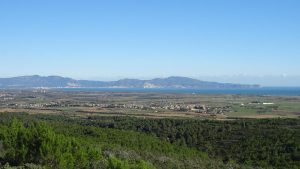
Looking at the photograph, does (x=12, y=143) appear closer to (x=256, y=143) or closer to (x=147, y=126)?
(x=256, y=143)

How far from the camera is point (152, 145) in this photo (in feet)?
221

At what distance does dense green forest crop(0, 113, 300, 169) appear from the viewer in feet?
137

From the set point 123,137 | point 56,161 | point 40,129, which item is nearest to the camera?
point 56,161

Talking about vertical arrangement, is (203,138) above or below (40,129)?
below

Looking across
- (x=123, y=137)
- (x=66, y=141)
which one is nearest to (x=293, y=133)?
(x=123, y=137)

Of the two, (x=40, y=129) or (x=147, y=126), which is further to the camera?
(x=147, y=126)

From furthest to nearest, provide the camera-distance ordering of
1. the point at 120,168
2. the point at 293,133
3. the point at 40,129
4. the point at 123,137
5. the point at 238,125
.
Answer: the point at 238,125 < the point at 293,133 < the point at 123,137 < the point at 40,129 < the point at 120,168

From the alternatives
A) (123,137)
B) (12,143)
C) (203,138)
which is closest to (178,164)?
(12,143)

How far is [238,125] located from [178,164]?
4672cm

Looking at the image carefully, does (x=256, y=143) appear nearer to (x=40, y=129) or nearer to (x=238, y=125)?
(x=238, y=125)

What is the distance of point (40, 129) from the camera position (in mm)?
43875

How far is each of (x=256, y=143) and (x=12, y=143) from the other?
41.3 metres

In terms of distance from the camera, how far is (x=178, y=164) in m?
49.9

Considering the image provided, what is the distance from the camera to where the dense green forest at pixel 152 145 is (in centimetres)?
4169
